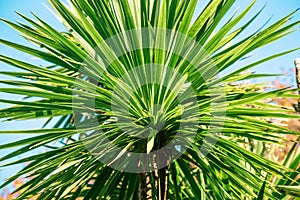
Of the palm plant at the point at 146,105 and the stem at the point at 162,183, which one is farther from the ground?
the palm plant at the point at 146,105

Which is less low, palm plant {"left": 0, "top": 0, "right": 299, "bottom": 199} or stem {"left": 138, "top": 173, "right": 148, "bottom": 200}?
palm plant {"left": 0, "top": 0, "right": 299, "bottom": 199}

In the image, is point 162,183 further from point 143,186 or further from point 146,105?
point 146,105

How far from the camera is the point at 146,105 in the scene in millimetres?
1350

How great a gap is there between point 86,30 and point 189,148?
0.56 metres

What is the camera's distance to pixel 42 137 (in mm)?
1376

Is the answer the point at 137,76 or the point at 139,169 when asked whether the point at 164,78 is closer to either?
the point at 137,76

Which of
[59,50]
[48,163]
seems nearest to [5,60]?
[59,50]

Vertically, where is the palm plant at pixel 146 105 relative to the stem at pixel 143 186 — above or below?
above

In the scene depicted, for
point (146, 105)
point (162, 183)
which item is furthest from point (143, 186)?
point (146, 105)

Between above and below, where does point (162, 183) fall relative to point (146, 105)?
below

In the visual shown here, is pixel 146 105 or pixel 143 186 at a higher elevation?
pixel 146 105

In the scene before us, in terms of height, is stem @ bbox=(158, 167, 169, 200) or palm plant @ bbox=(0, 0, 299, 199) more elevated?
palm plant @ bbox=(0, 0, 299, 199)

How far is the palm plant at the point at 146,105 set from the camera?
4.26ft

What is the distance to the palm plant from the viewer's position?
51.2 inches
